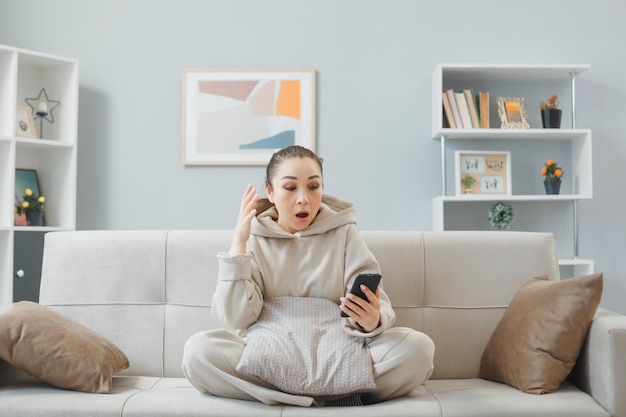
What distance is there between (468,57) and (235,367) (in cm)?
252

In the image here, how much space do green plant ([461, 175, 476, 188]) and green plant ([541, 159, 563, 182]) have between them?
Result: 1.17 ft

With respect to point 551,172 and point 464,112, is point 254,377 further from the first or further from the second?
point 551,172

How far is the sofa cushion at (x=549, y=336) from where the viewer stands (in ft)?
6.77

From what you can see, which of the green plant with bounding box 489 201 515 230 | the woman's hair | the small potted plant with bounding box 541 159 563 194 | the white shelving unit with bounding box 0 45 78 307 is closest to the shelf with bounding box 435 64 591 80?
the small potted plant with bounding box 541 159 563 194

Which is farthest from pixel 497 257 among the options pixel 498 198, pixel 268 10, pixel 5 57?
pixel 5 57

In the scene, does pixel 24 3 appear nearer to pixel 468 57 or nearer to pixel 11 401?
pixel 468 57

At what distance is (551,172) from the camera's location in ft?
12.7

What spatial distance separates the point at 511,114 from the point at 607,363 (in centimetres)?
211

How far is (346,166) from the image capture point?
3.98m

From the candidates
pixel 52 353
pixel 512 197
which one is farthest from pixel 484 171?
pixel 52 353

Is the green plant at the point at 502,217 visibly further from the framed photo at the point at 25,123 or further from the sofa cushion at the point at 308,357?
the framed photo at the point at 25,123

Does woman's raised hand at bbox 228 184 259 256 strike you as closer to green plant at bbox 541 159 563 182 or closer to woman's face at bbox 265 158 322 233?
woman's face at bbox 265 158 322 233

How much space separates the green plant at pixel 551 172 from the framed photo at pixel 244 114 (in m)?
1.20

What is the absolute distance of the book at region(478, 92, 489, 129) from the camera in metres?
3.81
